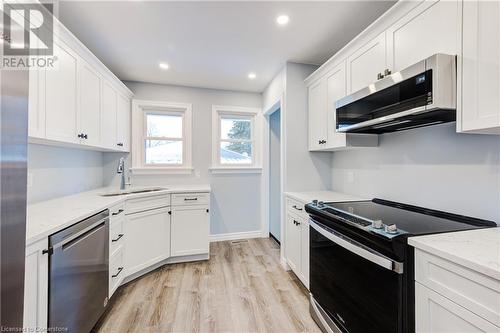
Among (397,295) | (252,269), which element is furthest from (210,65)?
(397,295)

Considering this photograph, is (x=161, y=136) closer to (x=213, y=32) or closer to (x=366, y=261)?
(x=213, y=32)

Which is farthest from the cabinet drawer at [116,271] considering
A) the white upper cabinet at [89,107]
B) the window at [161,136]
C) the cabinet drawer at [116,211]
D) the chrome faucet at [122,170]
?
the window at [161,136]

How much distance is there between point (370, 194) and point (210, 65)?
2423 millimetres

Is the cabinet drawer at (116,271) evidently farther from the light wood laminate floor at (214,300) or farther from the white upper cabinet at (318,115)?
the white upper cabinet at (318,115)

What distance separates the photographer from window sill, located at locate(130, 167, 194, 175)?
3.27 meters

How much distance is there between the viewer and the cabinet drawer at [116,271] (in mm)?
1904

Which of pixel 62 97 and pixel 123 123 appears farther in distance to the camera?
pixel 123 123

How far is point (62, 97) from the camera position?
174 cm

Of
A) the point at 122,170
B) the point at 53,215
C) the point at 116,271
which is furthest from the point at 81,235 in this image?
the point at 122,170

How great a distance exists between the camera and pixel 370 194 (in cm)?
212

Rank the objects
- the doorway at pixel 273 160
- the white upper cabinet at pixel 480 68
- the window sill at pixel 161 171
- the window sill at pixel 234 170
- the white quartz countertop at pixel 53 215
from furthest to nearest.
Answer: the doorway at pixel 273 160
the window sill at pixel 234 170
the window sill at pixel 161 171
the white quartz countertop at pixel 53 215
the white upper cabinet at pixel 480 68

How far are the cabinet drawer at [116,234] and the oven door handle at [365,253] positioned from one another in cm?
182

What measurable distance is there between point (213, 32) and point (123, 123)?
1.86 m

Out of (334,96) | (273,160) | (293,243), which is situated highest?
(334,96)
